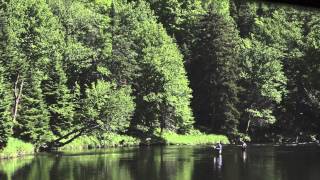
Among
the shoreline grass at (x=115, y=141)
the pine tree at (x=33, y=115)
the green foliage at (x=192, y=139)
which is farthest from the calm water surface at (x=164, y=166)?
the green foliage at (x=192, y=139)

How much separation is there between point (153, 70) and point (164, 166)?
32.4 meters

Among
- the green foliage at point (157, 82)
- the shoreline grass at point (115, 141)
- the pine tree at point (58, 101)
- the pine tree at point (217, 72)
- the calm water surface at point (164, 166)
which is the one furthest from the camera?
the pine tree at point (217, 72)

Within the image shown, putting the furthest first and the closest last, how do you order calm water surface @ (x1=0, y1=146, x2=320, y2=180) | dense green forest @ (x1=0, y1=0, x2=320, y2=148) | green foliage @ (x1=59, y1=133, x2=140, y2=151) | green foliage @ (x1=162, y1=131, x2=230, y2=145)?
green foliage @ (x1=162, y1=131, x2=230, y2=145)
green foliage @ (x1=59, y1=133, x2=140, y2=151)
dense green forest @ (x1=0, y1=0, x2=320, y2=148)
calm water surface @ (x1=0, y1=146, x2=320, y2=180)

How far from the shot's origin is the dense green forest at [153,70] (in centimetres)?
5834

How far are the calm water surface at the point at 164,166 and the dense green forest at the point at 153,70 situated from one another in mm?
7944

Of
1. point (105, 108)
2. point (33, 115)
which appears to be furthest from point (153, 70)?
point (33, 115)

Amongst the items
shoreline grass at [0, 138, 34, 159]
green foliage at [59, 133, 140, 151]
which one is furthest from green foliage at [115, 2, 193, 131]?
shoreline grass at [0, 138, 34, 159]

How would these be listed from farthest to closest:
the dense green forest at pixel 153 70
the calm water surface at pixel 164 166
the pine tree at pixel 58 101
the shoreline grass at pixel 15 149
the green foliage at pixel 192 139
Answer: the green foliage at pixel 192 139
the pine tree at pixel 58 101
the dense green forest at pixel 153 70
the shoreline grass at pixel 15 149
the calm water surface at pixel 164 166

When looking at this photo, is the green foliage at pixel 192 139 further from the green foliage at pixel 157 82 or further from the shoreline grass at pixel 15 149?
the shoreline grass at pixel 15 149

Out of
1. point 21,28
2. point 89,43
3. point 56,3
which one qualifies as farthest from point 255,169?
point 56,3

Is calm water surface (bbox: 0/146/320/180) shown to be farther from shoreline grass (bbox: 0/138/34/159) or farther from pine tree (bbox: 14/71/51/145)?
pine tree (bbox: 14/71/51/145)

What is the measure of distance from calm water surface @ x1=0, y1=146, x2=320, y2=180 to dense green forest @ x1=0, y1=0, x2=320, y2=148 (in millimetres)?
7944

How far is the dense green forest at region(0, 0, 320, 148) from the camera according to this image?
58.3 m

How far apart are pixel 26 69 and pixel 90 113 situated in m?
7.75
